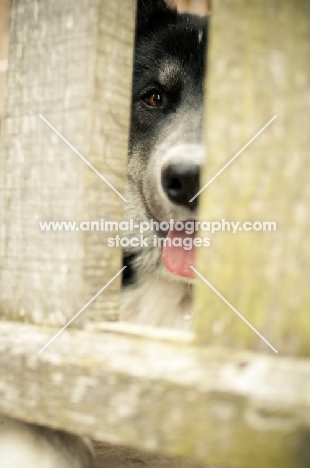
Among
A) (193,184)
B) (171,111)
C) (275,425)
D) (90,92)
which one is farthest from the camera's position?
(171,111)

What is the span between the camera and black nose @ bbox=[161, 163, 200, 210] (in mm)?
1258

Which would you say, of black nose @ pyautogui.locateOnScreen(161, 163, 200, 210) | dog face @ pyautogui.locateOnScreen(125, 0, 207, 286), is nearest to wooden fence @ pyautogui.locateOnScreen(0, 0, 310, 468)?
black nose @ pyautogui.locateOnScreen(161, 163, 200, 210)

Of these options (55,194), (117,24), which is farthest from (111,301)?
(117,24)

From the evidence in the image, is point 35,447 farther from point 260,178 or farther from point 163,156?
point 163,156

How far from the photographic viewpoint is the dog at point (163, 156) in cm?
137

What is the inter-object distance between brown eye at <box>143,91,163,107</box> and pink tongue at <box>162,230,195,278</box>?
1.83ft

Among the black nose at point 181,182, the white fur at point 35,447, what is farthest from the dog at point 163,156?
the white fur at point 35,447

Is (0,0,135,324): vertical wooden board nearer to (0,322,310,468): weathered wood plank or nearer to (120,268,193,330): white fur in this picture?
(0,322,310,468): weathered wood plank

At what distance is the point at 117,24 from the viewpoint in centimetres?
79

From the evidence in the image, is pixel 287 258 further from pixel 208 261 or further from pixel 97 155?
pixel 97 155

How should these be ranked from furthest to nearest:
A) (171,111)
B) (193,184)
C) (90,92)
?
(171,111), (193,184), (90,92)

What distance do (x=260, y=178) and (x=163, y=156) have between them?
0.84 m

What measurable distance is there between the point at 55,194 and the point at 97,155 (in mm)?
101
